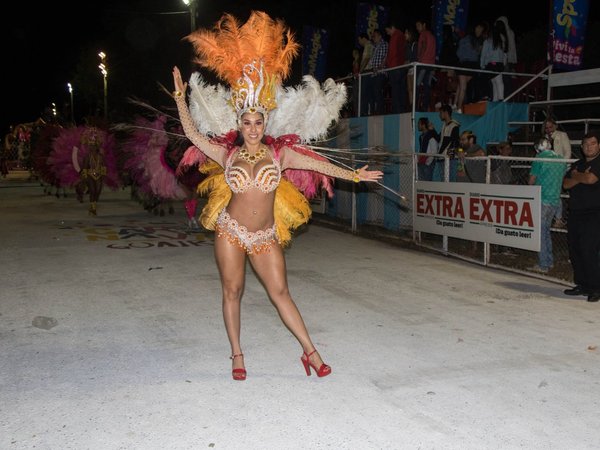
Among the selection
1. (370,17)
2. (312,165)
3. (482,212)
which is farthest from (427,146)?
(312,165)

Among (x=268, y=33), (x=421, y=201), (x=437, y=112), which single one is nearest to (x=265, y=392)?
(x=268, y=33)

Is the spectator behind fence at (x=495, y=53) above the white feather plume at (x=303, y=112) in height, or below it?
above

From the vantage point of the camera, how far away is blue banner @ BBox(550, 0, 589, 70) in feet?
40.3

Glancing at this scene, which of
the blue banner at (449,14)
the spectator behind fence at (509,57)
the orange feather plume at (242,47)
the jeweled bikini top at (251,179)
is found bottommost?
the jeweled bikini top at (251,179)

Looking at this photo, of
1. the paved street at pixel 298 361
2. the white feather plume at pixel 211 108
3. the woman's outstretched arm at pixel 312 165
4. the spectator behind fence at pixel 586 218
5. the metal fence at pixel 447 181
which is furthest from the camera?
the metal fence at pixel 447 181

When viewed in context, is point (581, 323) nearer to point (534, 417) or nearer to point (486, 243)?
point (534, 417)

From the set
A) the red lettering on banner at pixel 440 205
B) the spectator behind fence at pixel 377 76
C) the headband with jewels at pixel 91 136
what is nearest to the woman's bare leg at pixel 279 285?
the red lettering on banner at pixel 440 205

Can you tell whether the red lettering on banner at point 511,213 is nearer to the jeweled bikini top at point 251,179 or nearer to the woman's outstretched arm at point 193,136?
the jeweled bikini top at point 251,179

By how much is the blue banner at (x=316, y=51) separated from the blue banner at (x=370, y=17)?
2689 mm

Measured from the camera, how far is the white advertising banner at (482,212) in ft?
26.2

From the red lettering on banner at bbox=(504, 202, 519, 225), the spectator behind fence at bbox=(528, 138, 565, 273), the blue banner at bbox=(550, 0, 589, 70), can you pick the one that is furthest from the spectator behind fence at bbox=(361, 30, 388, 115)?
the spectator behind fence at bbox=(528, 138, 565, 273)

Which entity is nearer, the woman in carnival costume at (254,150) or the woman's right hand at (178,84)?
the woman in carnival costume at (254,150)

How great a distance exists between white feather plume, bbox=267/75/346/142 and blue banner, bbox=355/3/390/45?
12164mm

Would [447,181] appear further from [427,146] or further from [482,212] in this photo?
[427,146]
